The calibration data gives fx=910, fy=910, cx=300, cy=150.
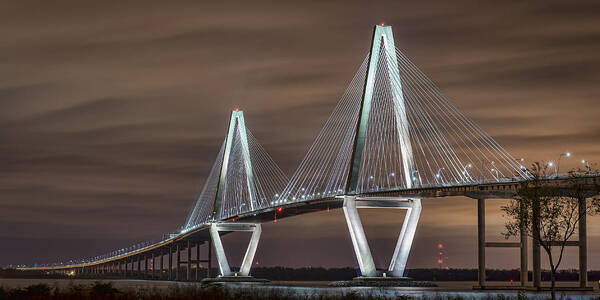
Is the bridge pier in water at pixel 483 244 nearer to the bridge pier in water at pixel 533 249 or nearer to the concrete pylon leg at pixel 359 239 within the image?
the bridge pier in water at pixel 533 249

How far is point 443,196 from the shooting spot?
2960 inches

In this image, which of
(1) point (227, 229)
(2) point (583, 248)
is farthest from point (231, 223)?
(2) point (583, 248)

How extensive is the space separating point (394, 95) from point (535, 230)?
27777mm

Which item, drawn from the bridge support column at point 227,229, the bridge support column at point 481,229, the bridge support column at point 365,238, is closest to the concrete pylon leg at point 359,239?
the bridge support column at point 365,238

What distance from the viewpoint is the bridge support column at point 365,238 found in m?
78.9

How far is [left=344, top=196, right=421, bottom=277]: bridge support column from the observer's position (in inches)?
3108

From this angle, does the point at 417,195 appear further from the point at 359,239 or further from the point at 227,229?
the point at 227,229

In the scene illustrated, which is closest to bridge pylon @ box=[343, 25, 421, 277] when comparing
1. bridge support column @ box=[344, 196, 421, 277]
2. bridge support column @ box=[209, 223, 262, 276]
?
bridge support column @ box=[344, 196, 421, 277]

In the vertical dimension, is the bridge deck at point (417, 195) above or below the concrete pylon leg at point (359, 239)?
above

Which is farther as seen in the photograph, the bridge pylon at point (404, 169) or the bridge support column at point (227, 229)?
the bridge support column at point (227, 229)

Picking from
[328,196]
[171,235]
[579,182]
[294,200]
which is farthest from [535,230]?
[171,235]

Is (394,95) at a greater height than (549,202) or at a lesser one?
greater

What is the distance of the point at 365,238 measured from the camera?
79.2 meters

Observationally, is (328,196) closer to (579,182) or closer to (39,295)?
(579,182)
